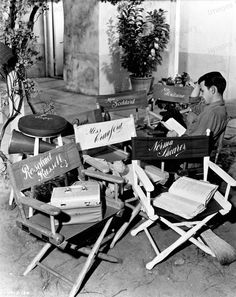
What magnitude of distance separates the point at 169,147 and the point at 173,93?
2.52 m

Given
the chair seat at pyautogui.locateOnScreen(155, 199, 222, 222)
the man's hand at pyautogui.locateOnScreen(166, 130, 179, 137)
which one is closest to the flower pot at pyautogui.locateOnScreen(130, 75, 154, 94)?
the man's hand at pyautogui.locateOnScreen(166, 130, 179, 137)

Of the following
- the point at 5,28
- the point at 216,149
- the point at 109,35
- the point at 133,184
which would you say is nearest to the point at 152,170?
the point at 133,184

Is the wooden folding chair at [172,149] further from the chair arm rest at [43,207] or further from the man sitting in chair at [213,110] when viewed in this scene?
the chair arm rest at [43,207]

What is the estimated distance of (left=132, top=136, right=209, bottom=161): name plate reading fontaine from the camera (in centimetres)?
343

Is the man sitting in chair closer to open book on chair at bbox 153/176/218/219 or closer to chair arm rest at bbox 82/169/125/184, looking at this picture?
open book on chair at bbox 153/176/218/219

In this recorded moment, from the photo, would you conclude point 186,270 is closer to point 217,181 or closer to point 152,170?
point 152,170

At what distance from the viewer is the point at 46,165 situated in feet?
10.8

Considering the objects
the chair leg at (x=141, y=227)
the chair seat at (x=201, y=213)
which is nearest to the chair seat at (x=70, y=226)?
the chair seat at (x=201, y=213)

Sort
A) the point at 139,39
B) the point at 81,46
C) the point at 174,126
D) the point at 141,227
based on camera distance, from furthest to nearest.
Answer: the point at 81,46 < the point at 139,39 < the point at 174,126 < the point at 141,227

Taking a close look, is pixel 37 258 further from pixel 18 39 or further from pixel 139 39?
pixel 139 39

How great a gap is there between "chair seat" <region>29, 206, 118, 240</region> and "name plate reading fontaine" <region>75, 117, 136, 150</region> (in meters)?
0.81

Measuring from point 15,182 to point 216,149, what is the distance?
2234 mm

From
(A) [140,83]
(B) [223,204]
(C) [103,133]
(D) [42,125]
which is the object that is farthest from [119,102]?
(A) [140,83]

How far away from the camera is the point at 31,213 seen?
11.5 feet
